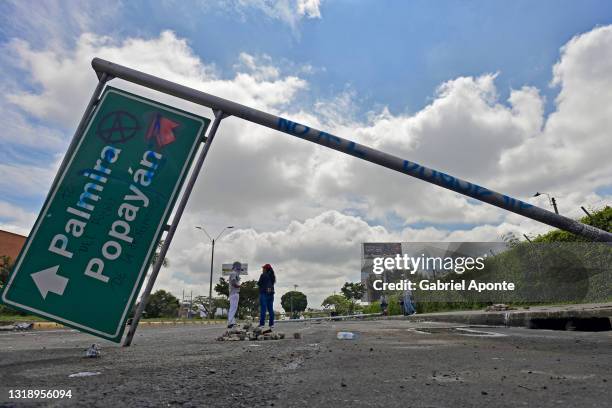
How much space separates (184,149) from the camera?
3.27 metres

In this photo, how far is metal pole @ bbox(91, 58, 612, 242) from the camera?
3.43m

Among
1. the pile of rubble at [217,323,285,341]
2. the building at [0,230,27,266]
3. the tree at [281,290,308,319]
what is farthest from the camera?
the tree at [281,290,308,319]

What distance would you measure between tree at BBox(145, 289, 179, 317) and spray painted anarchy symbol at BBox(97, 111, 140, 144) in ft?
160

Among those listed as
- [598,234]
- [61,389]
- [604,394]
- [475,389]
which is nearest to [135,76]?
[61,389]

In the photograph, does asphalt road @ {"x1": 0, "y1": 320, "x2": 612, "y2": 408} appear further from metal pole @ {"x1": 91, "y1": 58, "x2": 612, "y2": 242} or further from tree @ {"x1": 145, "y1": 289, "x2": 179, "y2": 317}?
tree @ {"x1": 145, "y1": 289, "x2": 179, "y2": 317}

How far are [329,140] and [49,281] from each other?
2.20 metres

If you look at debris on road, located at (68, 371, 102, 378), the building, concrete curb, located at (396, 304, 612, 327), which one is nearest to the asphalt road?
debris on road, located at (68, 371, 102, 378)

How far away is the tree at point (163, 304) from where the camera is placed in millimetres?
49513

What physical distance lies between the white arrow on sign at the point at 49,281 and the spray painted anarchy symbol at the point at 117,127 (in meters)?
0.95

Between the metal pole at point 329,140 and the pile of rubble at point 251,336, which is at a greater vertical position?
the metal pole at point 329,140

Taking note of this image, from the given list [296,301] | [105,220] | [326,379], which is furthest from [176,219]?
[296,301]

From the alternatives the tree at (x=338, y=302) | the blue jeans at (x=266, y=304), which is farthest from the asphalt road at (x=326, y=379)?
the tree at (x=338, y=302)

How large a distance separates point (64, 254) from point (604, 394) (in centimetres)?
304

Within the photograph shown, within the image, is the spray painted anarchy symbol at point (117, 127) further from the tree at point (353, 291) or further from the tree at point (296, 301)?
the tree at point (296, 301)
